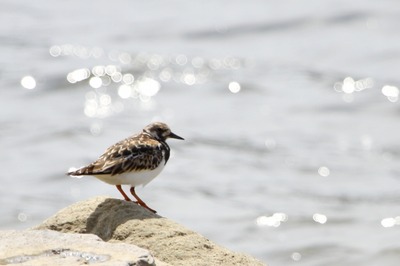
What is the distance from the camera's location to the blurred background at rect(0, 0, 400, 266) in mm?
13852

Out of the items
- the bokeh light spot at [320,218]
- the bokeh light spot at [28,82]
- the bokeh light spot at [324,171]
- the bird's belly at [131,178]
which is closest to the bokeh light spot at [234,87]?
the bokeh light spot at [28,82]

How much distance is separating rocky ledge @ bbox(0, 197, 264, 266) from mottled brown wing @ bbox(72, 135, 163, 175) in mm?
276

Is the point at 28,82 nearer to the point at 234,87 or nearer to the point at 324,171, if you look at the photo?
the point at 234,87

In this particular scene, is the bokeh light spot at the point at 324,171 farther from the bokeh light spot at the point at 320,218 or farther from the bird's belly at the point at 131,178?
the bird's belly at the point at 131,178

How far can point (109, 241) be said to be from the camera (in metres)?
6.92

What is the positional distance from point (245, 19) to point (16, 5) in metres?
4.88

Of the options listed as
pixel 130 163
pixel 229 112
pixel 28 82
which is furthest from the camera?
pixel 28 82

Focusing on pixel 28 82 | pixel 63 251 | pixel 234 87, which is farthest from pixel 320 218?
pixel 63 251

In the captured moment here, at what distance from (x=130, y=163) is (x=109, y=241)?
81 cm

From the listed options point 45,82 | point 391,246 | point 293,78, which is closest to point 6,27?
point 45,82

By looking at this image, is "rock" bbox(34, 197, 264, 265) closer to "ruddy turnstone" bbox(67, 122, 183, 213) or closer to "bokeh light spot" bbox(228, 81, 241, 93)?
"ruddy turnstone" bbox(67, 122, 183, 213)

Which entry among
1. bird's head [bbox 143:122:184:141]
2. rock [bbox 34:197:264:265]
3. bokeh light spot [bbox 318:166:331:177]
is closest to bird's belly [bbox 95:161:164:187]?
rock [bbox 34:197:264:265]

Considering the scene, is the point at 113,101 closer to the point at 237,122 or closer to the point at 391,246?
the point at 237,122

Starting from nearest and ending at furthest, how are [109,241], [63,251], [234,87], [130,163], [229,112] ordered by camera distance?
[63,251] → [109,241] → [130,163] → [229,112] → [234,87]
